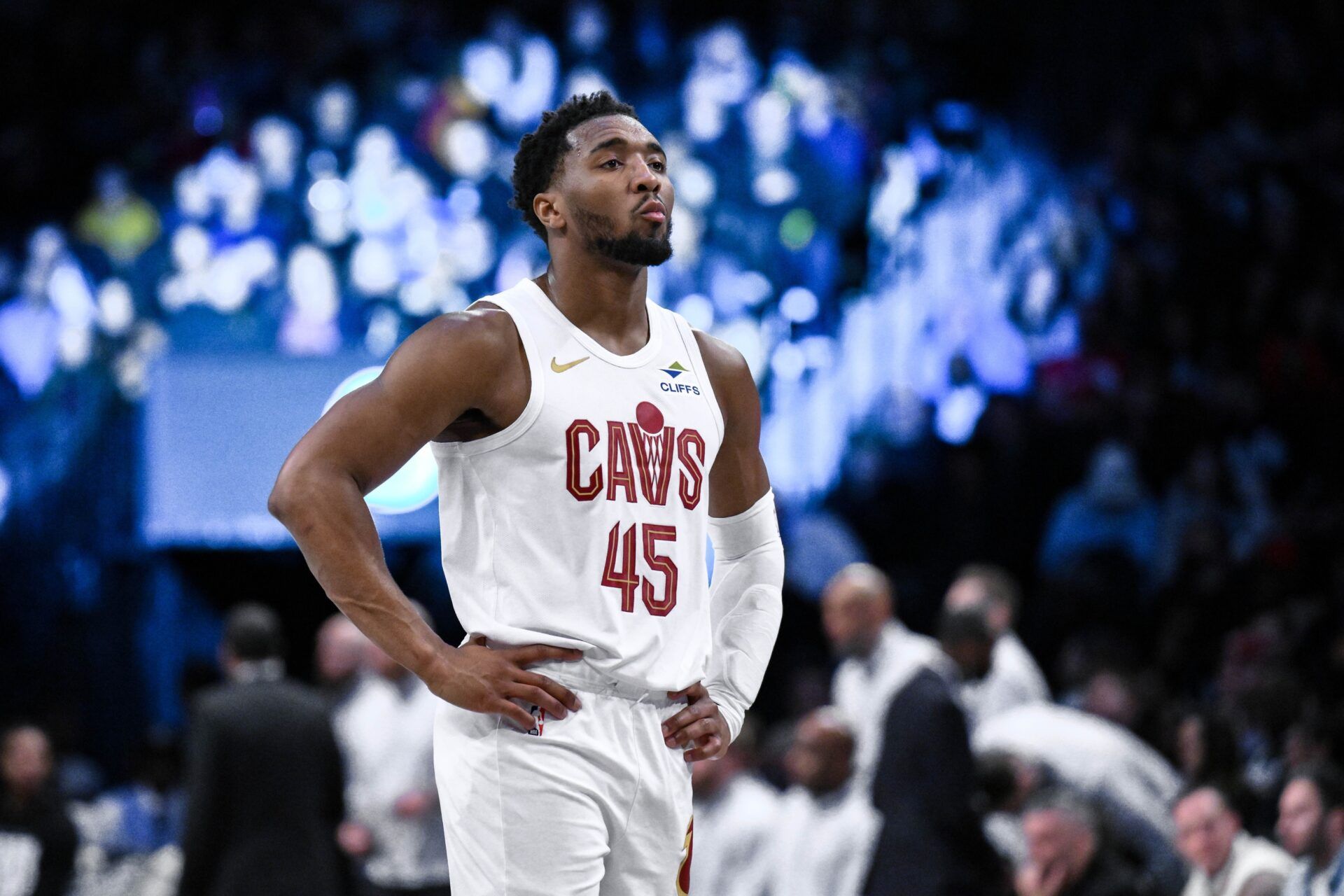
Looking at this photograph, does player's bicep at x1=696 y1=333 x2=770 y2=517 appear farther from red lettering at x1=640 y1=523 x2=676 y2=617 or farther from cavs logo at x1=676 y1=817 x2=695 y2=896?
cavs logo at x1=676 y1=817 x2=695 y2=896

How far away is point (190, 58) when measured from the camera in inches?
517

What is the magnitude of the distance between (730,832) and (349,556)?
5.10 m

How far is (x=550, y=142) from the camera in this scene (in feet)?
10.4

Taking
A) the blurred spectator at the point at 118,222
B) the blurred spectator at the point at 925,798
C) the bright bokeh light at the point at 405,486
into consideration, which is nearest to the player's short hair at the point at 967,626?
the blurred spectator at the point at 925,798

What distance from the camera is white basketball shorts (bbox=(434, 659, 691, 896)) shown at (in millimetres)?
2803

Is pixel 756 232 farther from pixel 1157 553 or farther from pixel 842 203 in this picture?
pixel 1157 553

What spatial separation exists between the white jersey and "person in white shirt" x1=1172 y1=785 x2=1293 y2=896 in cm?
304

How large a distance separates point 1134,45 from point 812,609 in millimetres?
5358

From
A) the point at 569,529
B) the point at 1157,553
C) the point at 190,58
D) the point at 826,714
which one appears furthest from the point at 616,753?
the point at 190,58

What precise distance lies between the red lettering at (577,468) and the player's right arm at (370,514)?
6.7 inches

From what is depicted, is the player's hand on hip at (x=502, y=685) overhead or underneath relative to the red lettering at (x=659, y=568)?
underneath

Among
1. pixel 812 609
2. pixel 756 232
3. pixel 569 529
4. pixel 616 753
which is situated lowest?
pixel 812 609

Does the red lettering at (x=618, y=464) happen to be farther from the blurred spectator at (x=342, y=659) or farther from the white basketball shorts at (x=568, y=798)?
the blurred spectator at (x=342, y=659)

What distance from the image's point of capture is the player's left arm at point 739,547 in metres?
3.28
